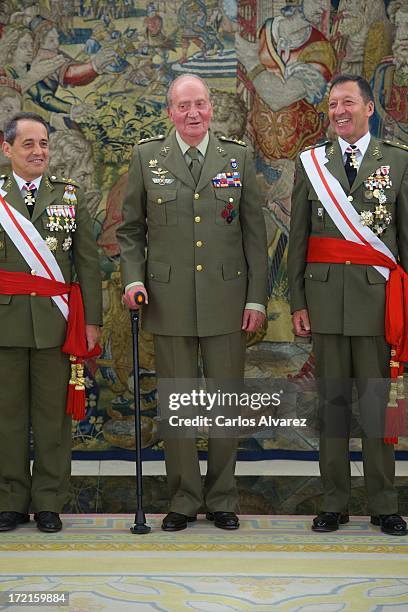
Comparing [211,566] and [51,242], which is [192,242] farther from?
[211,566]

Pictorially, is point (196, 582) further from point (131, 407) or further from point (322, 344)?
point (131, 407)

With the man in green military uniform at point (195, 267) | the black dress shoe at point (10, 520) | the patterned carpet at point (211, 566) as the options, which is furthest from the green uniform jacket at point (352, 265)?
the black dress shoe at point (10, 520)

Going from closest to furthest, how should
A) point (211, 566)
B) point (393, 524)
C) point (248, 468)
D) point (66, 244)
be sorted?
point (211, 566) → point (393, 524) → point (66, 244) → point (248, 468)

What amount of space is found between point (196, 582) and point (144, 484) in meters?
1.41

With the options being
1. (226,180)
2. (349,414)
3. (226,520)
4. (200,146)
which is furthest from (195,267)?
(226,520)

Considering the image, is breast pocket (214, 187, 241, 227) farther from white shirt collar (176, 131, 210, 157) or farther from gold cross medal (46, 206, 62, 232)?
gold cross medal (46, 206, 62, 232)

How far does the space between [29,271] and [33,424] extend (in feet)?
1.97

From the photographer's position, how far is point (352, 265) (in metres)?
4.21

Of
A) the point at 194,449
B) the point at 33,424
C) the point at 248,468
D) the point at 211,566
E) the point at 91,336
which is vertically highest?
the point at 91,336

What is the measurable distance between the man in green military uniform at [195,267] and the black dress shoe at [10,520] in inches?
22.7

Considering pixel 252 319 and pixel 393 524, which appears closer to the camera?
pixel 393 524

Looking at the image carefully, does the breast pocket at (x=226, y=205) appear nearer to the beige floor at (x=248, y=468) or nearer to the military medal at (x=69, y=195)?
the military medal at (x=69, y=195)

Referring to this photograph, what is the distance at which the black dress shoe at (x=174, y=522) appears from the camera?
4.22 meters

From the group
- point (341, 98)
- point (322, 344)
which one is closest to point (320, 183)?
point (341, 98)
